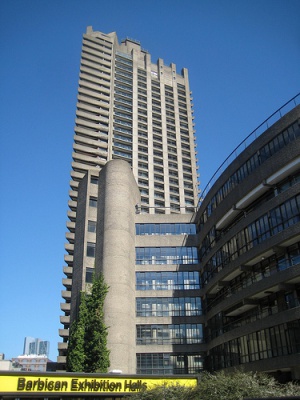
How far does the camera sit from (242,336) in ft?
128

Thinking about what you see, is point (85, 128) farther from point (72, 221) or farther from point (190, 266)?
point (190, 266)

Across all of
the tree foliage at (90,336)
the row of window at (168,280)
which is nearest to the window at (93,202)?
the row of window at (168,280)

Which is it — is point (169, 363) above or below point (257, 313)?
below

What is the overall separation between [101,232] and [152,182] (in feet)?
141

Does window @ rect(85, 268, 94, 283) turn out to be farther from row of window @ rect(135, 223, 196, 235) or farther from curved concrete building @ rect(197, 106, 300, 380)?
curved concrete building @ rect(197, 106, 300, 380)

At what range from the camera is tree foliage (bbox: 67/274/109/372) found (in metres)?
42.6

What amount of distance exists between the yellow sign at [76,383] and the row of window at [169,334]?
709 inches

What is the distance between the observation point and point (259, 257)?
37375mm

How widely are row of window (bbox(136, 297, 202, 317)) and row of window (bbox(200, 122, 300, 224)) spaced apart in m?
12.5

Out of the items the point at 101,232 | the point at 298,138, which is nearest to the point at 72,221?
the point at 101,232

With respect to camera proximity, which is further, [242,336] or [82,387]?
[242,336]

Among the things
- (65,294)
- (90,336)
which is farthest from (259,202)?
(65,294)

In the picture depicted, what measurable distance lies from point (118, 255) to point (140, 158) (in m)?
49.3

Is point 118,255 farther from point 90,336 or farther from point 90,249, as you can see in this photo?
point 90,336
